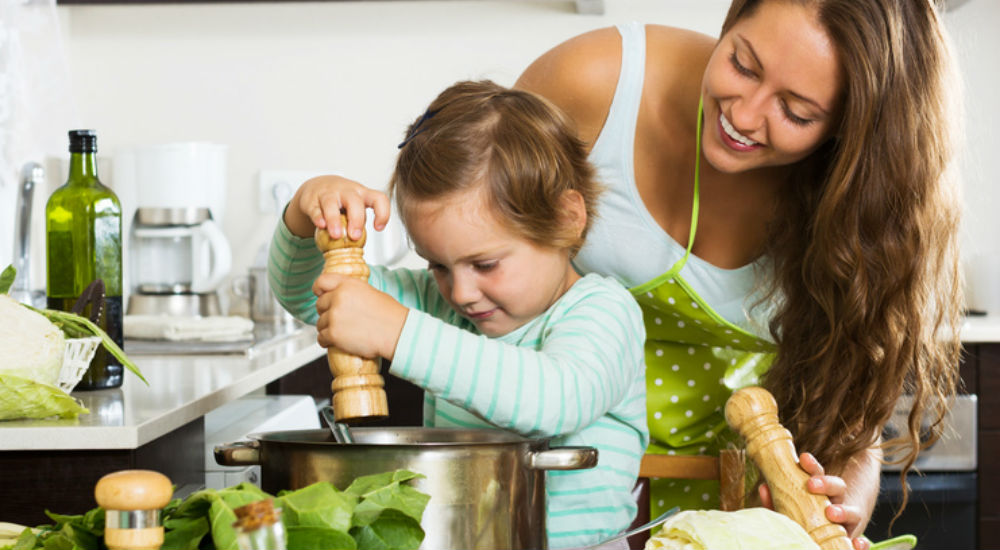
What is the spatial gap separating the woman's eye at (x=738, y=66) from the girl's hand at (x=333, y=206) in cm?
41

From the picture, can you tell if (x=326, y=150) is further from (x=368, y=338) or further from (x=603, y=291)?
(x=368, y=338)

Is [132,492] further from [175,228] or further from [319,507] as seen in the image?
[175,228]

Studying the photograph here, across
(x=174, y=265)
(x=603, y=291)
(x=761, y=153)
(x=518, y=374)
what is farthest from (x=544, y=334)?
(x=174, y=265)

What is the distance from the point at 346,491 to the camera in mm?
566

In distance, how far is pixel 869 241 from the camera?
118 centimetres

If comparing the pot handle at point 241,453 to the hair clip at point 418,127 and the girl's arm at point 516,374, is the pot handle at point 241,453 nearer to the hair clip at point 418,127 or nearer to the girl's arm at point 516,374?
the girl's arm at point 516,374

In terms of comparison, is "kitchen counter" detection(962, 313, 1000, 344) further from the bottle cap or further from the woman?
the bottle cap

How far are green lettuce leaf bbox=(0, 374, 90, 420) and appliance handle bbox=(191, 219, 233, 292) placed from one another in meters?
1.36

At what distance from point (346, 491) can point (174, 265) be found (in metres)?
1.97

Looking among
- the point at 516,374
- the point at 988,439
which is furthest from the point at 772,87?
the point at 988,439

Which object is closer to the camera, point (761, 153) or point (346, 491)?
point (346, 491)

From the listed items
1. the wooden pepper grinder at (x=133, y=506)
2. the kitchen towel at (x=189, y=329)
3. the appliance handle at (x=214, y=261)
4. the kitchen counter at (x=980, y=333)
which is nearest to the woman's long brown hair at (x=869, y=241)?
the wooden pepper grinder at (x=133, y=506)

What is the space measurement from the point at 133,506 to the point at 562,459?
0.91 ft

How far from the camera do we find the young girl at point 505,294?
0.80 meters
